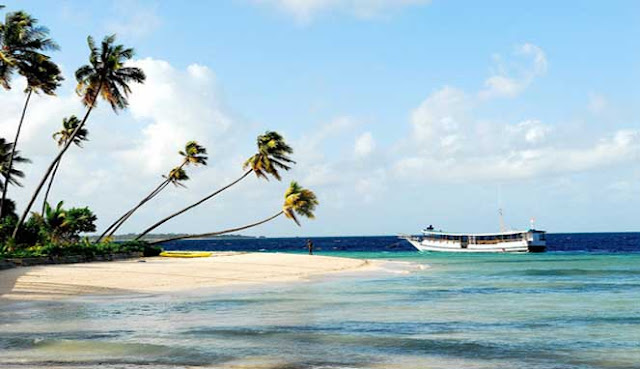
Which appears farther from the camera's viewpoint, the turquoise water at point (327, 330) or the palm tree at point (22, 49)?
the palm tree at point (22, 49)

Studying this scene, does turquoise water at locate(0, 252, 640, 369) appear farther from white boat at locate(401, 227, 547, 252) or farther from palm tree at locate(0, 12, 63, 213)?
white boat at locate(401, 227, 547, 252)

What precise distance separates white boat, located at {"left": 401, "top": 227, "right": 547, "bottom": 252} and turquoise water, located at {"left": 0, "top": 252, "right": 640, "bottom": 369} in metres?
72.7

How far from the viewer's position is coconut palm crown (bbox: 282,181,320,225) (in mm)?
71875

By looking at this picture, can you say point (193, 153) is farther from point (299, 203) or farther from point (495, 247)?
point (495, 247)

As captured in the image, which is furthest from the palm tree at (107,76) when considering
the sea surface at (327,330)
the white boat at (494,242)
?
the white boat at (494,242)

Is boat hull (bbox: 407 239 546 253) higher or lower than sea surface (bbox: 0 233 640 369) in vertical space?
higher

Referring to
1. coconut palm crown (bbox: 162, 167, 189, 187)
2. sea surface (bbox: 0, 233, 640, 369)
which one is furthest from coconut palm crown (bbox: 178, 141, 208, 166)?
sea surface (bbox: 0, 233, 640, 369)

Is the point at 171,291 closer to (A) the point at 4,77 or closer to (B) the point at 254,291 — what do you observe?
(B) the point at 254,291

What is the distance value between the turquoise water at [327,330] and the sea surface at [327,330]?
1.2 inches

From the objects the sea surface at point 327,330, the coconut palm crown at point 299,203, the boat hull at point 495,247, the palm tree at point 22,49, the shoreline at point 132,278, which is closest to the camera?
the sea surface at point 327,330

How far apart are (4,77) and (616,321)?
40.4 m

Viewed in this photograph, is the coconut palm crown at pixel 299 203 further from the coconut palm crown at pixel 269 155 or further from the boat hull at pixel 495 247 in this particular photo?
the boat hull at pixel 495 247

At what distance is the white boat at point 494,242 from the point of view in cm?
9938

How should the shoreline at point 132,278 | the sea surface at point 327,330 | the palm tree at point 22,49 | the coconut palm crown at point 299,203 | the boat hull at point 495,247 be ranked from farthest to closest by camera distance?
1. the boat hull at point 495,247
2. the coconut palm crown at point 299,203
3. the palm tree at point 22,49
4. the shoreline at point 132,278
5. the sea surface at point 327,330
